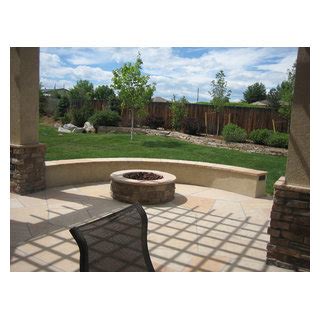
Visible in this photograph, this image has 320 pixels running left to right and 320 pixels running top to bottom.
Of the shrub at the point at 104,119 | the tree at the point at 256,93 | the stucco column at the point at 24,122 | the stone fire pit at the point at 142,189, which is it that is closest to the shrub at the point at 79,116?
the shrub at the point at 104,119

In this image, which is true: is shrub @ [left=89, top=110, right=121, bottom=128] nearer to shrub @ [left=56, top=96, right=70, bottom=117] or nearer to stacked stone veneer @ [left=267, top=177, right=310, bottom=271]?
shrub @ [left=56, top=96, right=70, bottom=117]

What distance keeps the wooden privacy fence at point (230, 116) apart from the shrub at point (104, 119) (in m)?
0.92

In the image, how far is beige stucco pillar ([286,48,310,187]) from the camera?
3.55m

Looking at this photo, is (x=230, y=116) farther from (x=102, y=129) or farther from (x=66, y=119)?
(x=66, y=119)

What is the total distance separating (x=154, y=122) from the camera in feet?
63.7

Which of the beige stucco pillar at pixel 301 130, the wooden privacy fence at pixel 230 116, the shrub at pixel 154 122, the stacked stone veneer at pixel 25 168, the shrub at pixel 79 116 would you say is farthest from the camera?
the shrub at pixel 79 116

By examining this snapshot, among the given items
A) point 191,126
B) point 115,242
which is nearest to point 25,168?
point 115,242

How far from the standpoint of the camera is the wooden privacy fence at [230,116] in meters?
17.3

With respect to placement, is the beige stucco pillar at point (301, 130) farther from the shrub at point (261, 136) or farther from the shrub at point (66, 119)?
the shrub at point (66, 119)

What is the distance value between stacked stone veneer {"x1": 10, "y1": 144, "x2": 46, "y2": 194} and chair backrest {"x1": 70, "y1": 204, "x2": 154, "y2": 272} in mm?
4446

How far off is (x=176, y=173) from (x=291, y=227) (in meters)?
4.42

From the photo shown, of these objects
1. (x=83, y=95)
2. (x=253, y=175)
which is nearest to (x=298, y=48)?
(x=253, y=175)

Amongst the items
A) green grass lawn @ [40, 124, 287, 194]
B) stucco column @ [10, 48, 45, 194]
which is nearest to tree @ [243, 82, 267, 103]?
green grass lawn @ [40, 124, 287, 194]
